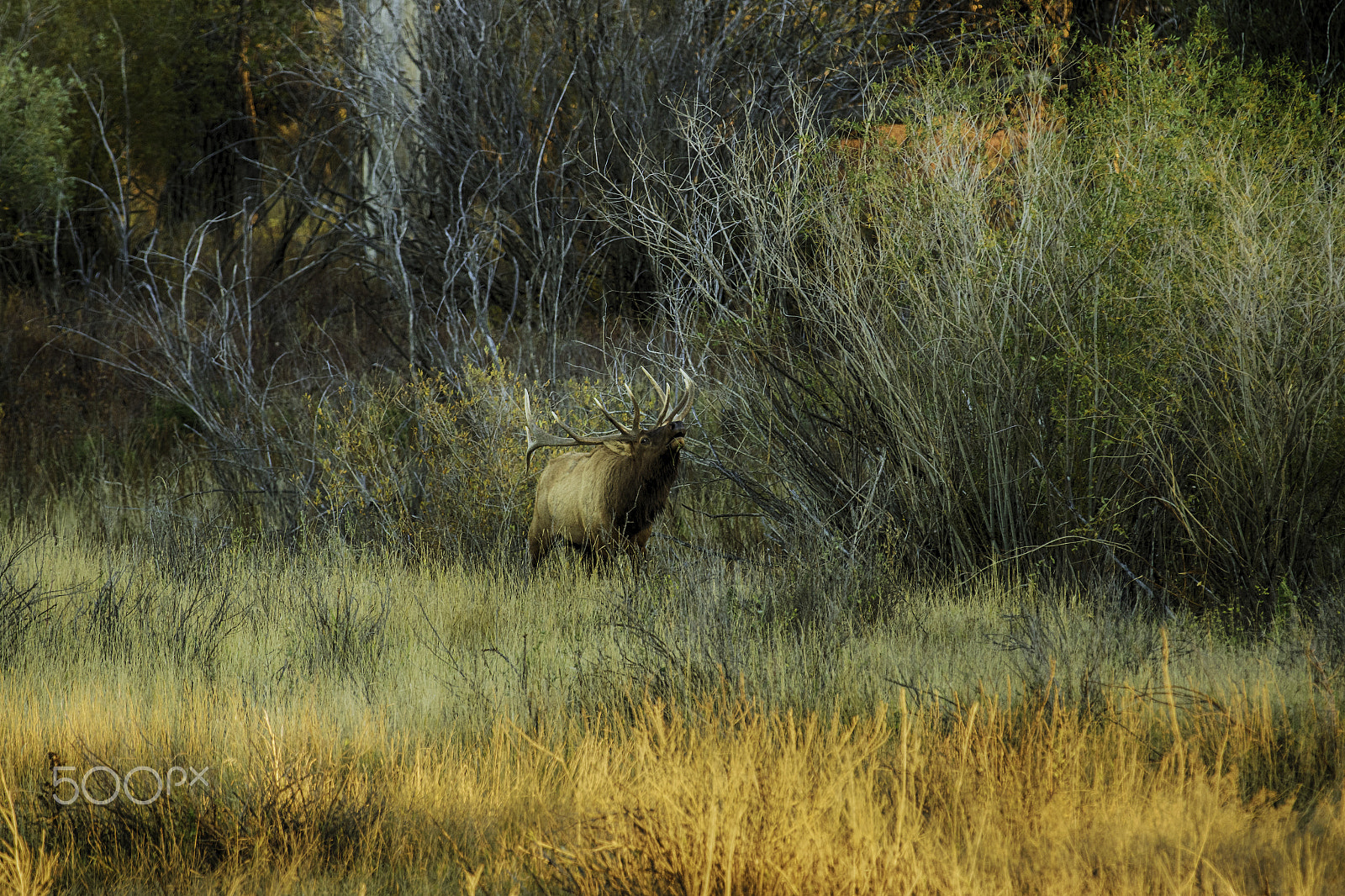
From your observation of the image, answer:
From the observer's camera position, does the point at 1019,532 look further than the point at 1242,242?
Yes

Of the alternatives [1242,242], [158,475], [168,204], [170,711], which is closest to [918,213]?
[1242,242]

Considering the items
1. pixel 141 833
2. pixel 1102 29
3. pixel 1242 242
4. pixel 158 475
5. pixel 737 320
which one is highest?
pixel 1102 29

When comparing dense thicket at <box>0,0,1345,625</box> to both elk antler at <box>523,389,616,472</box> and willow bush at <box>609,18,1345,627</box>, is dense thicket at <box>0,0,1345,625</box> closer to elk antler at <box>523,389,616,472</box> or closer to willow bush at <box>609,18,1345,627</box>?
willow bush at <box>609,18,1345,627</box>

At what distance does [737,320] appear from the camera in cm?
637

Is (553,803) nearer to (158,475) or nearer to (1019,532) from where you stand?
(1019,532)

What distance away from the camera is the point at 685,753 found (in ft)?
11.5

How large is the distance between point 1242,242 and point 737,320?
256 centimetres

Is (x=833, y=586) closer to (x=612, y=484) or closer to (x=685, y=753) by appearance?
(x=612, y=484)

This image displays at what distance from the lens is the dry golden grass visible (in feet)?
8.83

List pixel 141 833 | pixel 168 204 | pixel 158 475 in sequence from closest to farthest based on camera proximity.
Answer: pixel 141 833
pixel 158 475
pixel 168 204
